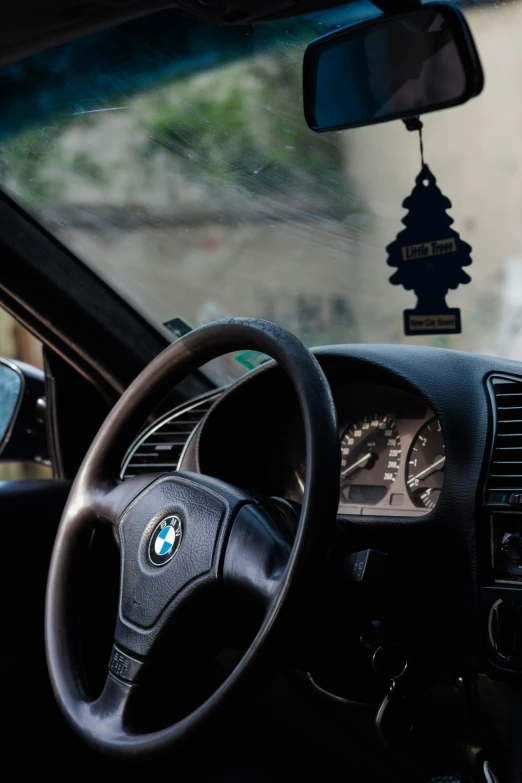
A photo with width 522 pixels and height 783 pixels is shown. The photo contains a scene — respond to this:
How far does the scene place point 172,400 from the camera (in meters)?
2.20

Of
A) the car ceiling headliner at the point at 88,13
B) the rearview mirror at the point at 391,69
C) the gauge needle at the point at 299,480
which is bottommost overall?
the gauge needle at the point at 299,480

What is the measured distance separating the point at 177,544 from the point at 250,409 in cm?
58

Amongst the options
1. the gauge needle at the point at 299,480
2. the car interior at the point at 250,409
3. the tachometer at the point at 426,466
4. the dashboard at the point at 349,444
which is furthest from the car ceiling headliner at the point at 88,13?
the gauge needle at the point at 299,480

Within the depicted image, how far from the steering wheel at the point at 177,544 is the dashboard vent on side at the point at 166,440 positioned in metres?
0.36

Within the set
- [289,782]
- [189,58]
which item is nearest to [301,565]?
[289,782]

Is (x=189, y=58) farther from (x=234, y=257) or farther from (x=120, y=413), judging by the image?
(x=120, y=413)

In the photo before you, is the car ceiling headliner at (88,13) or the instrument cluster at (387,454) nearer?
the car ceiling headliner at (88,13)

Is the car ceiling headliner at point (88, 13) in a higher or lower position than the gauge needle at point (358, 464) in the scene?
higher

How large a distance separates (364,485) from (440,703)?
418 millimetres

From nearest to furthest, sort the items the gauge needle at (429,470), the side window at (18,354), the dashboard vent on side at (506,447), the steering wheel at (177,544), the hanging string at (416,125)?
the steering wheel at (177,544), the dashboard vent on side at (506,447), the gauge needle at (429,470), the hanging string at (416,125), the side window at (18,354)

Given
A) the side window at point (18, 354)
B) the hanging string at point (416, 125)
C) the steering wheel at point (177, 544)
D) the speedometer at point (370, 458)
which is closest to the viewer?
the steering wheel at point (177, 544)

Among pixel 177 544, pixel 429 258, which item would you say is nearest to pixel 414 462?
pixel 429 258

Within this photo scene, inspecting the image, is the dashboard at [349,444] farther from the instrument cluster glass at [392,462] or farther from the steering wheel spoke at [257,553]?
the steering wheel spoke at [257,553]

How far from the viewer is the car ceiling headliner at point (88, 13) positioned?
1.40 meters
